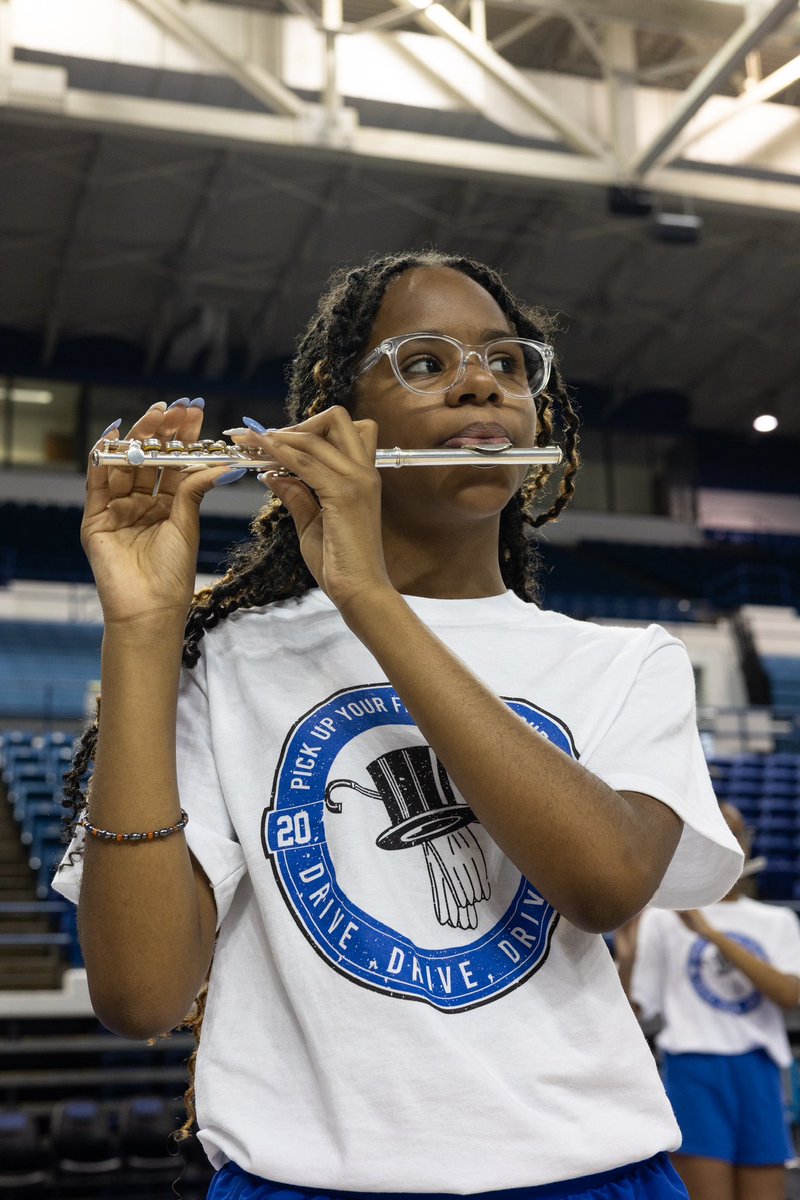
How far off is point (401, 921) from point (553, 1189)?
253 mm

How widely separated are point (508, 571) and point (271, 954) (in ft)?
2.06

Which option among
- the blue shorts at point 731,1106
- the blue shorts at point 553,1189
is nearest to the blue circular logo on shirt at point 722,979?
the blue shorts at point 731,1106

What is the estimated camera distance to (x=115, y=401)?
1590 cm

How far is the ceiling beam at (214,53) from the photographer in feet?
29.1

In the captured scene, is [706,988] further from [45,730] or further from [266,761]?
[45,730]

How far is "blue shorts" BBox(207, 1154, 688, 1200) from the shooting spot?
1034 millimetres

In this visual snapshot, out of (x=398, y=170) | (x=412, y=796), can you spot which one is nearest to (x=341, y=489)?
(x=412, y=796)

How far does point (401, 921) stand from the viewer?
1130 millimetres

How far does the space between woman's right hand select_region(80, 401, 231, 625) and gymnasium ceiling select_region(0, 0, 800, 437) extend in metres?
7.89

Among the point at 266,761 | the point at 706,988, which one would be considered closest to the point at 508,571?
the point at 266,761

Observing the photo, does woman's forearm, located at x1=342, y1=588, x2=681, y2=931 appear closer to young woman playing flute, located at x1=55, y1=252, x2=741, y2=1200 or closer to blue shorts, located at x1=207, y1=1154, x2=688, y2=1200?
young woman playing flute, located at x1=55, y1=252, x2=741, y2=1200

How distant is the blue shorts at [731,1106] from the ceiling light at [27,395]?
44.6 ft

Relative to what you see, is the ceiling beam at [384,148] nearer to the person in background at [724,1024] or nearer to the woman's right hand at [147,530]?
the person in background at [724,1024]

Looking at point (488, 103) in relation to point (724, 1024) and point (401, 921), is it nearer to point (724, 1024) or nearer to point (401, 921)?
point (724, 1024)
